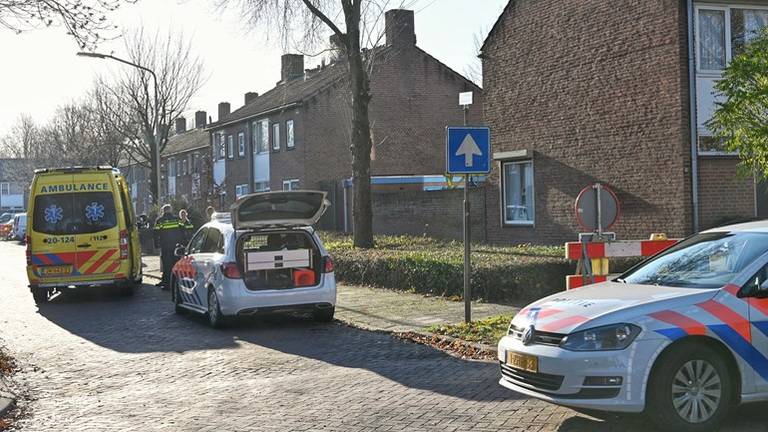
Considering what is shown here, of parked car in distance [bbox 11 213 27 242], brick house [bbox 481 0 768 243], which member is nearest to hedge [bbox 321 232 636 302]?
brick house [bbox 481 0 768 243]

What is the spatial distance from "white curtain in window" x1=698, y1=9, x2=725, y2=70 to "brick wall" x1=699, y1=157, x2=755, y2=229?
2.12 meters

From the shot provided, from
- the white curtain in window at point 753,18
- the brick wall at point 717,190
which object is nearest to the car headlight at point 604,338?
the brick wall at point 717,190

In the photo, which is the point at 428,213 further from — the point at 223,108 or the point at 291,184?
the point at 223,108

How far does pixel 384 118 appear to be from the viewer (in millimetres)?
38656

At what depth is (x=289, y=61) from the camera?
4412 centimetres

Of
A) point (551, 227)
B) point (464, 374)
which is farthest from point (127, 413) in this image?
point (551, 227)

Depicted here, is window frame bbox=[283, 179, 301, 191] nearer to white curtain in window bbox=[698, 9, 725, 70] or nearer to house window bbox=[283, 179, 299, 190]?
house window bbox=[283, 179, 299, 190]

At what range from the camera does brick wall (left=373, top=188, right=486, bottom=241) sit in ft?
82.7

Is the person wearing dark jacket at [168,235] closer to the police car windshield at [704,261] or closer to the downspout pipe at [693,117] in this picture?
the downspout pipe at [693,117]

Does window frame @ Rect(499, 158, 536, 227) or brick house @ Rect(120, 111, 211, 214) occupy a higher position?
brick house @ Rect(120, 111, 211, 214)

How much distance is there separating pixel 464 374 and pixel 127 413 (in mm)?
3230

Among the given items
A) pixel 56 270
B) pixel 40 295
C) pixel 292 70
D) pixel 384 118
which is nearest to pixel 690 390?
pixel 56 270

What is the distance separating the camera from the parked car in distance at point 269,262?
1170cm

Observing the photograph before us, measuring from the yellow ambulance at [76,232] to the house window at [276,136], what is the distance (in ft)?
78.6
